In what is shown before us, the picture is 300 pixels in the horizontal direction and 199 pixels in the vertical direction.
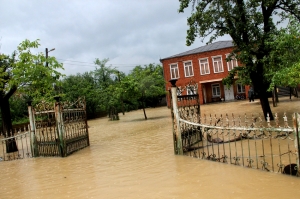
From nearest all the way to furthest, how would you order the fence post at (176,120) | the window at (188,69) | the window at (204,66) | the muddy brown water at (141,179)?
the muddy brown water at (141,179) → the fence post at (176,120) → the window at (204,66) → the window at (188,69)

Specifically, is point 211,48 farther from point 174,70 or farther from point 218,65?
point 174,70

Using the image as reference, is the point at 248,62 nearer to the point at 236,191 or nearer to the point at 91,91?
the point at 236,191

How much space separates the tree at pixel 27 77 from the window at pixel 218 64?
903 inches

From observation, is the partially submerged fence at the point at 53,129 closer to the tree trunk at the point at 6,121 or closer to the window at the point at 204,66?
the tree trunk at the point at 6,121

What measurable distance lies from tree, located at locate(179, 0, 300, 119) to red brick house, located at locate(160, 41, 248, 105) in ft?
59.4

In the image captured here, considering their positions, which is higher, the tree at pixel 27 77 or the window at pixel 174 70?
the window at pixel 174 70

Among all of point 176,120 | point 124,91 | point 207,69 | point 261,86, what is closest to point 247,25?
point 261,86

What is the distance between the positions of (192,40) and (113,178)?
9.64m

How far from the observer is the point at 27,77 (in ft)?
37.3

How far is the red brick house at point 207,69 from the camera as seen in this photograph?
3159cm

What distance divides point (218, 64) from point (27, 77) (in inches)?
962

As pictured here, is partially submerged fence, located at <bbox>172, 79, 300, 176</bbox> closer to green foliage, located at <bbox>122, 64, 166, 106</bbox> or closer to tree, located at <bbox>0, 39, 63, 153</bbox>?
tree, located at <bbox>0, 39, 63, 153</bbox>

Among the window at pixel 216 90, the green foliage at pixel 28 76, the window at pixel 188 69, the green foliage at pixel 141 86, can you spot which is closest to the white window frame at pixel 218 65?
the window at pixel 216 90

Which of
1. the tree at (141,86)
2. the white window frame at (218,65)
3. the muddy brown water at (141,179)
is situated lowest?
the muddy brown water at (141,179)
